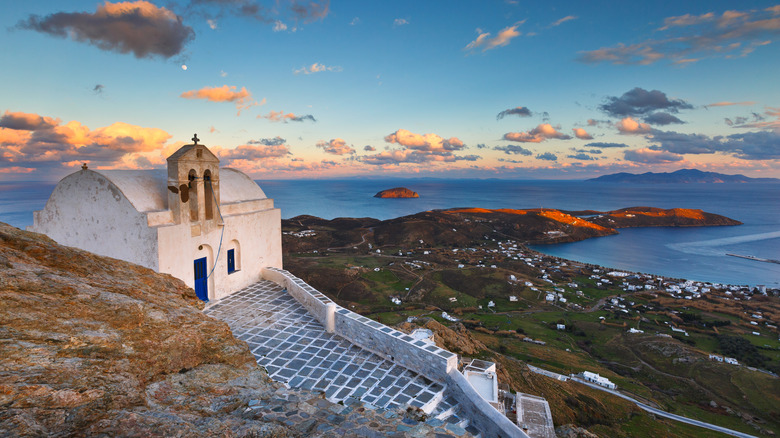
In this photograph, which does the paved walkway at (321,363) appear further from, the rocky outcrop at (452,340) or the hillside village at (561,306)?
the hillside village at (561,306)

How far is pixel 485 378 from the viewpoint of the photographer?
13.6 metres

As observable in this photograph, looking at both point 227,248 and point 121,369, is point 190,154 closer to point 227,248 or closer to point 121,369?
point 227,248

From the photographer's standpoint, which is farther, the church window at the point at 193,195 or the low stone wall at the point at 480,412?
the church window at the point at 193,195

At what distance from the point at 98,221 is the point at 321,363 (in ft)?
25.7

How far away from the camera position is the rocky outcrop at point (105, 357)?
127 inches

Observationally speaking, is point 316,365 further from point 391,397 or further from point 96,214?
point 96,214

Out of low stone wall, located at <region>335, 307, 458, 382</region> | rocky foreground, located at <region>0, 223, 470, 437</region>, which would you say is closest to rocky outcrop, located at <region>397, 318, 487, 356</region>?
low stone wall, located at <region>335, 307, 458, 382</region>

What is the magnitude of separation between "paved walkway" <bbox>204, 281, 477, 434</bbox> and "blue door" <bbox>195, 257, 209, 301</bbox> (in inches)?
24.3

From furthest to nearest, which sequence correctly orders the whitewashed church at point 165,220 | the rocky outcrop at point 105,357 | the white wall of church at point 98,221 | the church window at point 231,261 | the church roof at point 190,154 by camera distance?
the church window at point 231,261
the church roof at point 190,154
the whitewashed church at point 165,220
the white wall of church at point 98,221
the rocky outcrop at point 105,357

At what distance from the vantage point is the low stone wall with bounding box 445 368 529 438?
5723mm

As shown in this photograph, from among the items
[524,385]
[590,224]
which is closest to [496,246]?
[590,224]

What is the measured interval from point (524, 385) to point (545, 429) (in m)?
5.54

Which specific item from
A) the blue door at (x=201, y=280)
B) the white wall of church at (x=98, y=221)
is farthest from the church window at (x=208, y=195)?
the white wall of church at (x=98, y=221)

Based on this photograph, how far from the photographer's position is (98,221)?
10.7m
